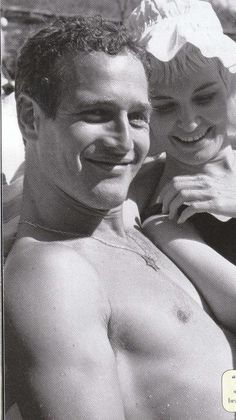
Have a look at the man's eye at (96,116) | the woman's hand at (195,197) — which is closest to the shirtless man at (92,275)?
the man's eye at (96,116)

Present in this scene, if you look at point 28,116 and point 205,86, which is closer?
point 28,116

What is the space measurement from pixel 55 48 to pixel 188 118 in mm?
280

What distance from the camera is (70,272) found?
1.19 m

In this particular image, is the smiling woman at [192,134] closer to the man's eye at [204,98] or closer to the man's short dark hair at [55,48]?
the man's eye at [204,98]

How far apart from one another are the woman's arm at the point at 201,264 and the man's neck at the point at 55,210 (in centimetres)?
14

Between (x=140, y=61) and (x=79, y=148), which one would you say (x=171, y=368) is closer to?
(x=79, y=148)

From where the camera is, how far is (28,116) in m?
1.27

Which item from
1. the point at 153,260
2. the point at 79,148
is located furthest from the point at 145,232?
the point at 79,148

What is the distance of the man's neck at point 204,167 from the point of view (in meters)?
1.43

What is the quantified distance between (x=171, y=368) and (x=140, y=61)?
1.65 ft

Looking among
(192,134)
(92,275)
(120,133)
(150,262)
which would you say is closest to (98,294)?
(92,275)

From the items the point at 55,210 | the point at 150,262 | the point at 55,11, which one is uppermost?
the point at 55,11

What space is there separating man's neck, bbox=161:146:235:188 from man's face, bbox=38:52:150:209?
0.17m

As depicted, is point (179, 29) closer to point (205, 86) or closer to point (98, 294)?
point (205, 86)
